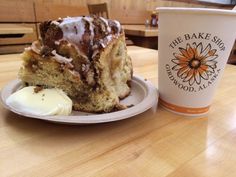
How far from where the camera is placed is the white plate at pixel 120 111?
14.4 inches

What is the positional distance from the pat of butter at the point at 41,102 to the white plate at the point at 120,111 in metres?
0.01

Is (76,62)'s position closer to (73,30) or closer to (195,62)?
(73,30)

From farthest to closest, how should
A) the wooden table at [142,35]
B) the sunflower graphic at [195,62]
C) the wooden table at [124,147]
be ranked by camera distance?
the wooden table at [142,35] → the sunflower graphic at [195,62] → the wooden table at [124,147]

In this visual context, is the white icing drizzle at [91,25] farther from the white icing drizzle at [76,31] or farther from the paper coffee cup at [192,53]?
the paper coffee cup at [192,53]

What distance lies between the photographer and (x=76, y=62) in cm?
45

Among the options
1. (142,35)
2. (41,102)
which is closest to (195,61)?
(41,102)

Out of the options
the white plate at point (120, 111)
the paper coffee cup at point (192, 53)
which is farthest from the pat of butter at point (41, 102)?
the paper coffee cup at point (192, 53)

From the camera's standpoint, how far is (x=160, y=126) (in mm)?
433

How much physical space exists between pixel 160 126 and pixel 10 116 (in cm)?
30

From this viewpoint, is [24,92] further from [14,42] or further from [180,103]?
[14,42]

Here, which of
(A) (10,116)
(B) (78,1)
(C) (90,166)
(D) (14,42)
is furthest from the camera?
(B) (78,1)

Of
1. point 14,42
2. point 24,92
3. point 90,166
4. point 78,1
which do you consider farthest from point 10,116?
point 78,1

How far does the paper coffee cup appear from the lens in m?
0.40

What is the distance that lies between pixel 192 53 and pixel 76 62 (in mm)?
236
